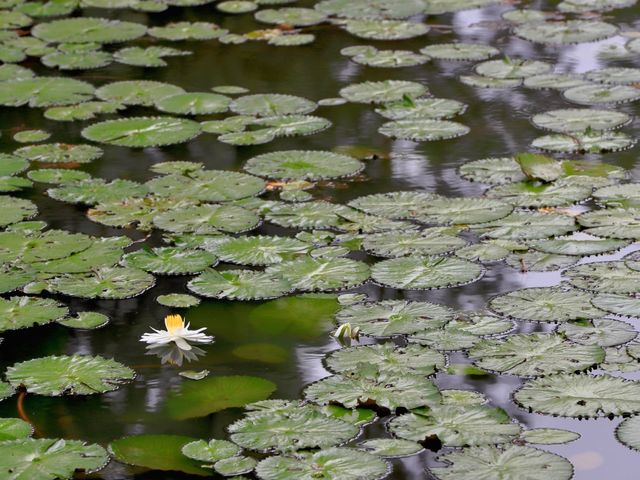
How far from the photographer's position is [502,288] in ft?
9.41

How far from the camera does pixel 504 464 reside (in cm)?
211

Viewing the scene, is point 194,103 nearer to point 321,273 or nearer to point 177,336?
point 321,273

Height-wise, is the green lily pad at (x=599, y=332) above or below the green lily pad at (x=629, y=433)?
above

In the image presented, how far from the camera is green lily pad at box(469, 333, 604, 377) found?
2.44m

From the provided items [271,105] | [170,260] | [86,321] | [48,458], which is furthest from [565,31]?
[48,458]

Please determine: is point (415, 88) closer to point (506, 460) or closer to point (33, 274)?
point (33, 274)

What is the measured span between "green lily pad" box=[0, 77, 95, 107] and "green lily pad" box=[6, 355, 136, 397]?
209 cm

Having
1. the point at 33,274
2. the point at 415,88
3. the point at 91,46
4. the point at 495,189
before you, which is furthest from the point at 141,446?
the point at 91,46

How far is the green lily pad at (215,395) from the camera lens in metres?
2.38

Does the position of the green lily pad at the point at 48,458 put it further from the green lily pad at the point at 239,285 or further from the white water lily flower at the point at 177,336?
the green lily pad at the point at 239,285

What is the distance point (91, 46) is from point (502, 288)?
9.58 feet

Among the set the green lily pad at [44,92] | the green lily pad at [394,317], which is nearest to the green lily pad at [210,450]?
the green lily pad at [394,317]

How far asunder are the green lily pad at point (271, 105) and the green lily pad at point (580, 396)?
210 centimetres

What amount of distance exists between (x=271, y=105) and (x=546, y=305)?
187 centimetres
